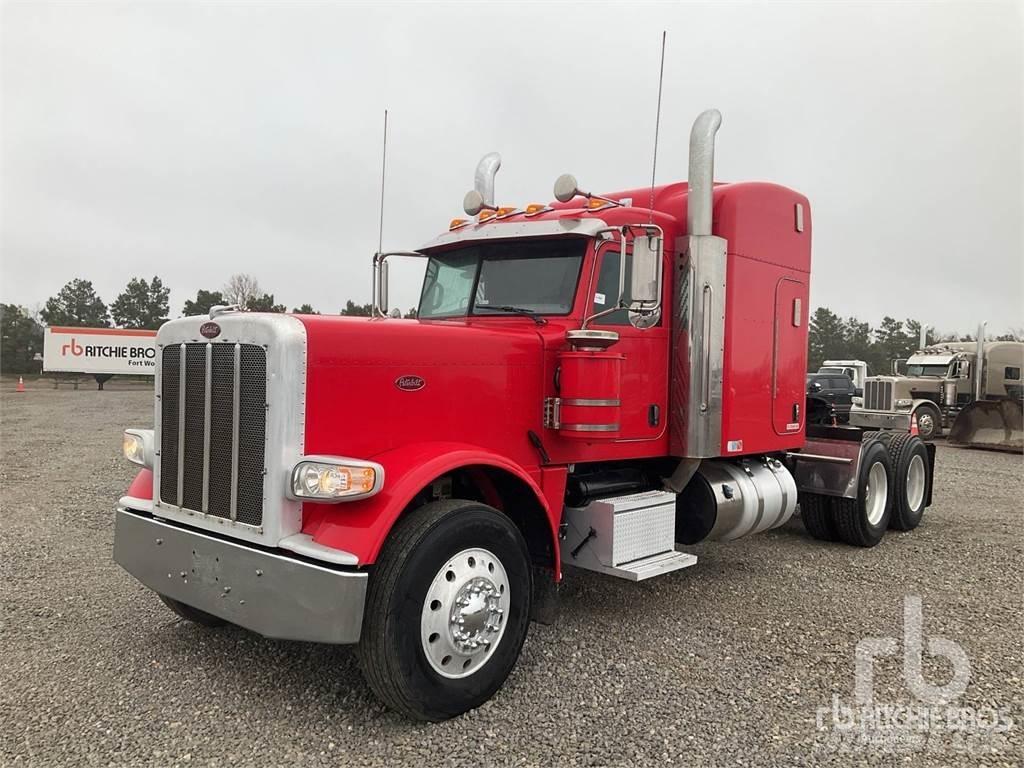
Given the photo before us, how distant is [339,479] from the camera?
3162mm

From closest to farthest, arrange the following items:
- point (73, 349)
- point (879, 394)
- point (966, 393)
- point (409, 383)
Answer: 1. point (409, 383)
2. point (879, 394)
3. point (966, 393)
4. point (73, 349)

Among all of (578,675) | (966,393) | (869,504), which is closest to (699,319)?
(578,675)

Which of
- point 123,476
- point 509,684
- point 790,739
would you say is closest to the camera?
point 790,739

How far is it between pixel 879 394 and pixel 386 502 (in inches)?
692

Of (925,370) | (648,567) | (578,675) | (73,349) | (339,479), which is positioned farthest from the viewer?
(73,349)

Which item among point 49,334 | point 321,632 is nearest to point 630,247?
point 321,632

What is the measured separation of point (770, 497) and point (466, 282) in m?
3.05

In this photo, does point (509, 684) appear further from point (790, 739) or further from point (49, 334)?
point (49, 334)

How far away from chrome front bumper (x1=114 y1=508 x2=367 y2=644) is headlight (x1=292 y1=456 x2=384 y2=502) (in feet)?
1.02

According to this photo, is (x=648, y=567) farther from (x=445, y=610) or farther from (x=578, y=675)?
(x=445, y=610)

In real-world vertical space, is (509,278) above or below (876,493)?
above

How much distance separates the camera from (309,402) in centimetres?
338

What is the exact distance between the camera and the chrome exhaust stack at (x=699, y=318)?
5008mm

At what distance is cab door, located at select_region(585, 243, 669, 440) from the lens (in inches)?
182
